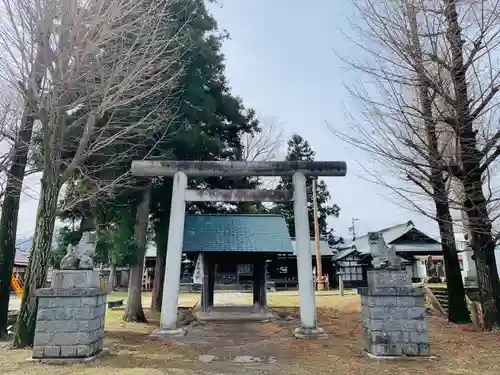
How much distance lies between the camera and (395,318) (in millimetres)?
6832

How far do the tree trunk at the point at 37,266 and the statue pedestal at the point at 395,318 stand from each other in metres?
6.50

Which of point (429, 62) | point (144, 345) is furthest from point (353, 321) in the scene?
point (429, 62)

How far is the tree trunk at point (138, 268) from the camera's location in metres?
12.2

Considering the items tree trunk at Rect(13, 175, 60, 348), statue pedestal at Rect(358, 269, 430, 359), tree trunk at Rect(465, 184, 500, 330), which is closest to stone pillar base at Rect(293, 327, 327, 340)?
statue pedestal at Rect(358, 269, 430, 359)

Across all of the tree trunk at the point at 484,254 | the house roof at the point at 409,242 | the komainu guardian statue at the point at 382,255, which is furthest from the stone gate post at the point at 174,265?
the house roof at the point at 409,242

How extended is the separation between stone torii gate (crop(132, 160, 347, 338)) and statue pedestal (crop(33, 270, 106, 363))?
2.43 meters

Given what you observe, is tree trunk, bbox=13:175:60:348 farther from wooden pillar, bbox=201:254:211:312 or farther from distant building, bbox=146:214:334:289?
wooden pillar, bbox=201:254:211:312

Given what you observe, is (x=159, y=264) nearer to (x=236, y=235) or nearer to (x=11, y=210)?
(x=236, y=235)

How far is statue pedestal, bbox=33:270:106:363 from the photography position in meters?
6.57

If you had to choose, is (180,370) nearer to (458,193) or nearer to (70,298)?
(70,298)

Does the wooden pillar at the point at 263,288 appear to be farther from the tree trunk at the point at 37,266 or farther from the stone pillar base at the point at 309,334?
the tree trunk at the point at 37,266

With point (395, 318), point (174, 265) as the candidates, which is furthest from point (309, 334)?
point (174, 265)

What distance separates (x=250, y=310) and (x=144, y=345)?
6.10 meters

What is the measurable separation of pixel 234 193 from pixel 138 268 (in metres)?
4.61
